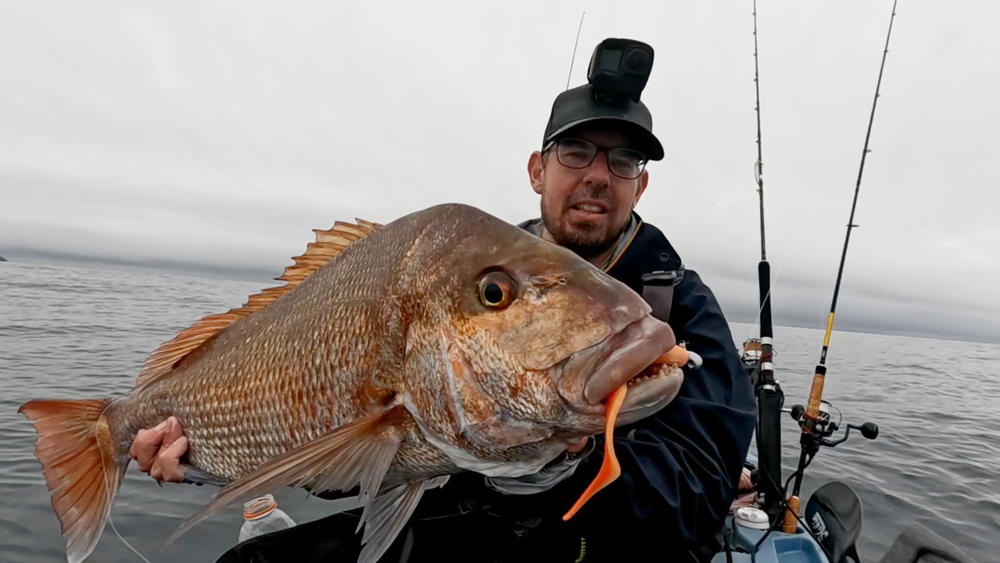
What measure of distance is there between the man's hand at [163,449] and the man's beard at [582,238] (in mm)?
2067

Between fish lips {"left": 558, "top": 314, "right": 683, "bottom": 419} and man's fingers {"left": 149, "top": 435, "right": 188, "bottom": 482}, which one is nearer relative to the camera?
fish lips {"left": 558, "top": 314, "right": 683, "bottom": 419}

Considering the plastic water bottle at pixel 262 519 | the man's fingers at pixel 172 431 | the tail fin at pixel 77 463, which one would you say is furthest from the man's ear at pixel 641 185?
the plastic water bottle at pixel 262 519

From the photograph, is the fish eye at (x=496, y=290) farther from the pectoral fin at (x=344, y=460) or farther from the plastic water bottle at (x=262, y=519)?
the plastic water bottle at (x=262, y=519)

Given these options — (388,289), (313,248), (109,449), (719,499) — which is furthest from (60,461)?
(719,499)

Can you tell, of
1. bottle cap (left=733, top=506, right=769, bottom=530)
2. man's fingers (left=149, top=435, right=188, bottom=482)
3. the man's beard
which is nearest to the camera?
man's fingers (left=149, top=435, right=188, bottom=482)

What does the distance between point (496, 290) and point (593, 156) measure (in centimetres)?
168

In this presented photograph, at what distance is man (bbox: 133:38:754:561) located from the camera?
1.79 metres

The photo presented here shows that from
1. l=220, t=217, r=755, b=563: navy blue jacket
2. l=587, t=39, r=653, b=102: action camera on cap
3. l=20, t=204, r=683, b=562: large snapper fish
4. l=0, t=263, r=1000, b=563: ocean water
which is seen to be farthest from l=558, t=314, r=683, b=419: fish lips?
l=587, t=39, r=653, b=102: action camera on cap

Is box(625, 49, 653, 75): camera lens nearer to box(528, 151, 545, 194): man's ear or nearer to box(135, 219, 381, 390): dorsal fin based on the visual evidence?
box(528, 151, 545, 194): man's ear

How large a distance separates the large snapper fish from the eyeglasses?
1322mm

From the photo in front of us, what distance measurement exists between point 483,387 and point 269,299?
4.24ft

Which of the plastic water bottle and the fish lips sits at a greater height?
the fish lips

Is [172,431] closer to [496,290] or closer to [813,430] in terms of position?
[496,290]

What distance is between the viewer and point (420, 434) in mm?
1397
